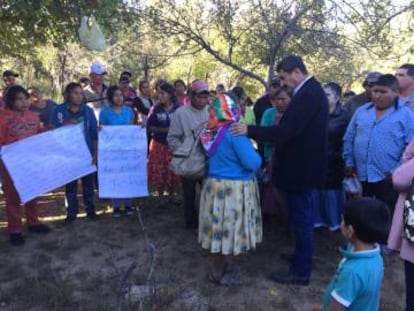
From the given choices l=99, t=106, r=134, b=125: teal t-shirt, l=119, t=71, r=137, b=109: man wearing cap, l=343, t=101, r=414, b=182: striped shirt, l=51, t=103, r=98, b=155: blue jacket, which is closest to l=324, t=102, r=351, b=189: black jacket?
l=343, t=101, r=414, b=182: striped shirt

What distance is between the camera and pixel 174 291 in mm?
3828

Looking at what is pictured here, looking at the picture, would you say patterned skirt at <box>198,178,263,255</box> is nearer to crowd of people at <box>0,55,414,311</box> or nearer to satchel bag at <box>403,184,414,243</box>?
crowd of people at <box>0,55,414,311</box>

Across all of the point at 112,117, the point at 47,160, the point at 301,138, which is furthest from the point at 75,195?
→ the point at 301,138

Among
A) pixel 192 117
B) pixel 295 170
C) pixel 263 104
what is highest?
pixel 263 104

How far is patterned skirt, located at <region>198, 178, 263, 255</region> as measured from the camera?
3.68 meters

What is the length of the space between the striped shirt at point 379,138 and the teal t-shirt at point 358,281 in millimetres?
2231

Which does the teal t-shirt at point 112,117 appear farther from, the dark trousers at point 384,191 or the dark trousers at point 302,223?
the dark trousers at point 384,191

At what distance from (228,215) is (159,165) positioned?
8.61ft

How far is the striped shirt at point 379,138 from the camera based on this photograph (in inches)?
162

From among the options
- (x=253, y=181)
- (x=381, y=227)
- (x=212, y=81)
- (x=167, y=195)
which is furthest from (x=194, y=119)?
(x=212, y=81)

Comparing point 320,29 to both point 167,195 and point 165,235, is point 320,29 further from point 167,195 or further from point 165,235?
point 165,235

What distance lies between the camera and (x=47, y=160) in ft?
16.0

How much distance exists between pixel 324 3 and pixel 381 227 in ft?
17.6

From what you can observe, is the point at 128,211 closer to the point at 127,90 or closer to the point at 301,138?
the point at 127,90
